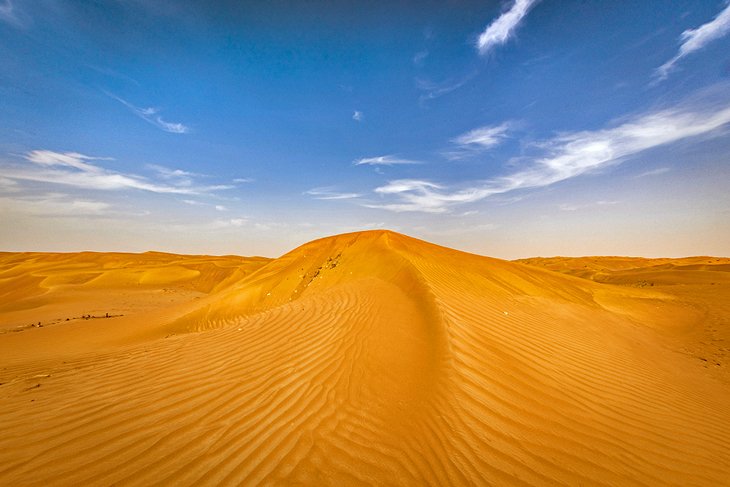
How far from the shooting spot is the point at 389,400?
3.48 meters

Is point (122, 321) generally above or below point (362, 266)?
below

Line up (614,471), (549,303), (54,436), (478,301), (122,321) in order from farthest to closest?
(122,321), (549,303), (478,301), (54,436), (614,471)

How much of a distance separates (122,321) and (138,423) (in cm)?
1207

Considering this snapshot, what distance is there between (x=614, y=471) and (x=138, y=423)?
4692 mm

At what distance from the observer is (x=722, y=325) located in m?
9.19

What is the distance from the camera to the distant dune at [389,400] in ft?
8.38

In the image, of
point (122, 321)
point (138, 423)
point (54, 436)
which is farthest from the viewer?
point (122, 321)

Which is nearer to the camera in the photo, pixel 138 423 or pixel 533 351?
pixel 138 423

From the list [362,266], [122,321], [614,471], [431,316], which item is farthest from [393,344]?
A: [122,321]

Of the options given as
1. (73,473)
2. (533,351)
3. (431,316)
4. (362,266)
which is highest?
(362,266)

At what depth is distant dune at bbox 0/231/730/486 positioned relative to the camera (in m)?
2.55

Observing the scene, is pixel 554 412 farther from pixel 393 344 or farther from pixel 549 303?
pixel 549 303

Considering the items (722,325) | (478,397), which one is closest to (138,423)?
(478,397)

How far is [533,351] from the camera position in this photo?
16.4ft
